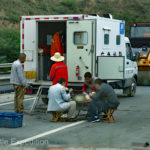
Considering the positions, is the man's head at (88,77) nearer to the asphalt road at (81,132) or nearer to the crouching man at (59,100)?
the crouching man at (59,100)

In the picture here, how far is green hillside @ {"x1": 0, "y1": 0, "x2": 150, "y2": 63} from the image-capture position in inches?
1506

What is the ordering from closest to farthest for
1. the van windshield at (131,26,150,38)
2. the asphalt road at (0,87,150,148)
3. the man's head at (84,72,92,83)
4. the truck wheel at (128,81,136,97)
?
1. the asphalt road at (0,87,150,148)
2. the man's head at (84,72,92,83)
3. the truck wheel at (128,81,136,97)
4. the van windshield at (131,26,150,38)

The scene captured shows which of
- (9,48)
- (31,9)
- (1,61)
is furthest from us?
(31,9)

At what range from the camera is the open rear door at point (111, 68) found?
56.6 feet

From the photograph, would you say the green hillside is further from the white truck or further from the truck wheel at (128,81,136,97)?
the white truck

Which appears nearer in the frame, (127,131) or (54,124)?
(127,131)

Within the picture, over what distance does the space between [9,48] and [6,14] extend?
12708mm

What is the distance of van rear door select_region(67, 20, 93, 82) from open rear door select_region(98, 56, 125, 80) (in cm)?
50

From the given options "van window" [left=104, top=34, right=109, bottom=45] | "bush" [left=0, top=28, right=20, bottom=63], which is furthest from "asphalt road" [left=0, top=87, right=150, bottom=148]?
"bush" [left=0, top=28, right=20, bottom=63]

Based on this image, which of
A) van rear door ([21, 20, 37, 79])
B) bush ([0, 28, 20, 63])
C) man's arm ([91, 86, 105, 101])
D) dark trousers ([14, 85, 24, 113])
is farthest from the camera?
bush ([0, 28, 20, 63])

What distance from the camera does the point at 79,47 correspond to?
55.9ft

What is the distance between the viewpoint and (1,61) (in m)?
33.7

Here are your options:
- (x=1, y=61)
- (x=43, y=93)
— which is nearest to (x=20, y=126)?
(x=43, y=93)

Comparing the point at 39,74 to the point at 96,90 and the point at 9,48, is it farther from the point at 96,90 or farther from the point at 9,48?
the point at 9,48
